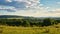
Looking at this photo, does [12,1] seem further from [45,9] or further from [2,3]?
[45,9]

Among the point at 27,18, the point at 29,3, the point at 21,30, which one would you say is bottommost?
the point at 21,30

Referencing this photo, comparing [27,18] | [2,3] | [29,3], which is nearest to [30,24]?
[27,18]

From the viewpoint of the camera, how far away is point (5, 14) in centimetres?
316

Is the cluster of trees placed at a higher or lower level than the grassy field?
higher

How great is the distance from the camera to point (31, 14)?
3.20 meters

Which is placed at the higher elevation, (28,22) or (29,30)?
(28,22)

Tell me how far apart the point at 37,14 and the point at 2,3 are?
75 cm

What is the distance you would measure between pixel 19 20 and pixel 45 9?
0.58 meters

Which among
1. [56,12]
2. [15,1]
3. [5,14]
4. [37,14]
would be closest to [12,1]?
[15,1]

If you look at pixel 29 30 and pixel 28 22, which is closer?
pixel 29 30

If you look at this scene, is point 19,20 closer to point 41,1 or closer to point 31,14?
point 31,14

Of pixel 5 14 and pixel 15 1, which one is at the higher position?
pixel 15 1

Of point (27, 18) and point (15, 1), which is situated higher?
point (15, 1)

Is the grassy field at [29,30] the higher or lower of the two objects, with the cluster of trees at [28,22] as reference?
lower
